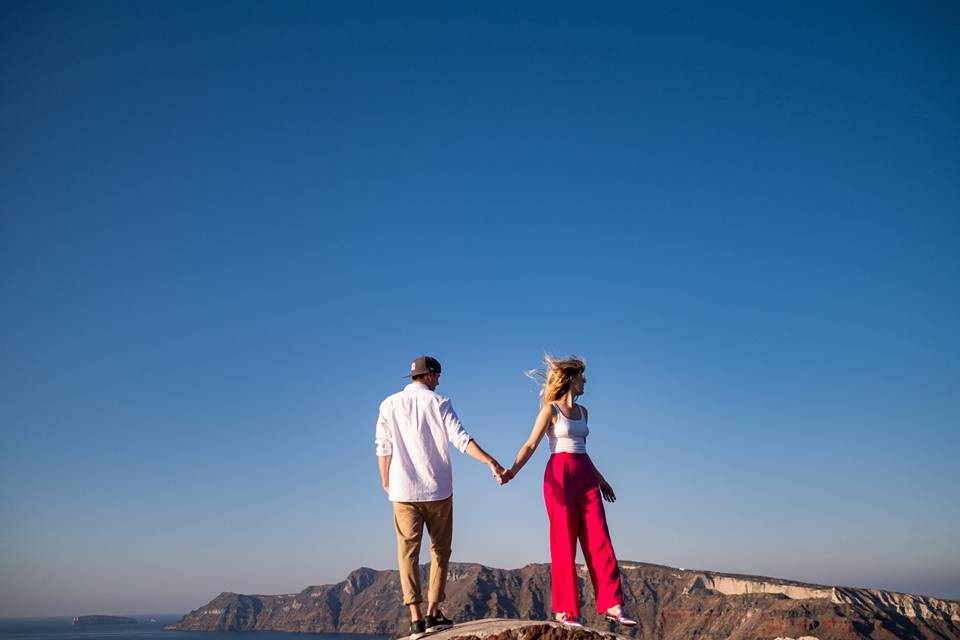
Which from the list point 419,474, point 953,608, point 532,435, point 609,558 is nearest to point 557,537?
point 609,558

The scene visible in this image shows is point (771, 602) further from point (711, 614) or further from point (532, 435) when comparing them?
point (532, 435)

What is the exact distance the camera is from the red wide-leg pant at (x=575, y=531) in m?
8.50

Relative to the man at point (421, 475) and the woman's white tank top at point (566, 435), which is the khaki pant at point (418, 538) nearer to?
the man at point (421, 475)

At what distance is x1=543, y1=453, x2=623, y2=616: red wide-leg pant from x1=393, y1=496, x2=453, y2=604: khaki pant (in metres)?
1.34

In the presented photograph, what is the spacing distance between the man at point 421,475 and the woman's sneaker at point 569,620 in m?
1.37

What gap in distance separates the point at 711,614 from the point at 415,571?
678ft

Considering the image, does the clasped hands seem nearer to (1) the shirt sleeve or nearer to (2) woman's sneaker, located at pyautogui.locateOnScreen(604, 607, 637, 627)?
(1) the shirt sleeve

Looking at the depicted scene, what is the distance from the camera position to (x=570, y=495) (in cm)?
870

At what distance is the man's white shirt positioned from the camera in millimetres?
8523

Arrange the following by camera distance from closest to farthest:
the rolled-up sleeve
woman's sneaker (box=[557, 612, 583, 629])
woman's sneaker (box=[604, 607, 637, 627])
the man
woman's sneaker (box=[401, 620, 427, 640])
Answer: woman's sneaker (box=[557, 612, 583, 629]), woman's sneaker (box=[604, 607, 637, 627]), woman's sneaker (box=[401, 620, 427, 640]), the man, the rolled-up sleeve

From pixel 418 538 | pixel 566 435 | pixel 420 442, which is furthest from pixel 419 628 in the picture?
pixel 566 435

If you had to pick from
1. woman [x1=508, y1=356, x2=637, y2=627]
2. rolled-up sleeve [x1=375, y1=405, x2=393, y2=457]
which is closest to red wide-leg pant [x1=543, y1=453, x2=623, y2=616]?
woman [x1=508, y1=356, x2=637, y2=627]

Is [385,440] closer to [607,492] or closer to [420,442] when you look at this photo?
[420,442]

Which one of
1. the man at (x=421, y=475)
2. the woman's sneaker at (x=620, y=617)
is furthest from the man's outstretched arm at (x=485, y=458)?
the woman's sneaker at (x=620, y=617)
